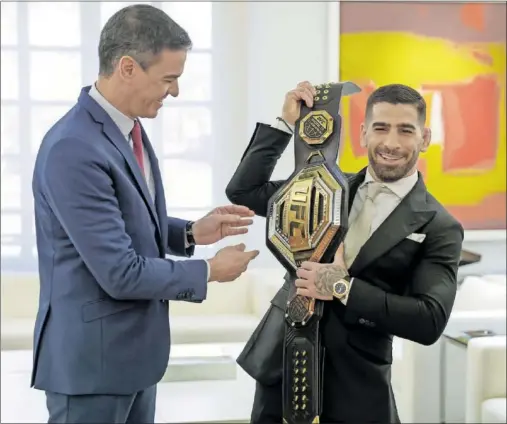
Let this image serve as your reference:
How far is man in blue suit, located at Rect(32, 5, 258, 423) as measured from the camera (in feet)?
4.69

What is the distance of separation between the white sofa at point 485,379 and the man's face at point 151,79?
6.21 ft

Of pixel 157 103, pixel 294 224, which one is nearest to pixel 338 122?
pixel 294 224

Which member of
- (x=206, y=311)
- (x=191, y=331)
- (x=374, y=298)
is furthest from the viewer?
(x=206, y=311)

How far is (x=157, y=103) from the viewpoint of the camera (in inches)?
60.5

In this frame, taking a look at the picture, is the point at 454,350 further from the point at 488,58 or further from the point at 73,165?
the point at 73,165

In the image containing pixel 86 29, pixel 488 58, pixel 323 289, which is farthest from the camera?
pixel 86 29

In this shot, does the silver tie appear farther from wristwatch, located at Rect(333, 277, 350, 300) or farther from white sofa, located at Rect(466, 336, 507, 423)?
white sofa, located at Rect(466, 336, 507, 423)

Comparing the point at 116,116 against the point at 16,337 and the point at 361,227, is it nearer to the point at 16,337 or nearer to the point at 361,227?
the point at 361,227

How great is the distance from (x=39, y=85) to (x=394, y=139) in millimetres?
3620

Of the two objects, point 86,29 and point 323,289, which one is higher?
point 86,29

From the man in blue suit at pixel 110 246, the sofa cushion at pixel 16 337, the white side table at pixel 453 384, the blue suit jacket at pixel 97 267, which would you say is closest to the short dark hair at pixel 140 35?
the man in blue suit at pixel 110 246

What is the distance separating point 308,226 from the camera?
1384 millimetres

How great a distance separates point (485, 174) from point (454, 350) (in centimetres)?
153

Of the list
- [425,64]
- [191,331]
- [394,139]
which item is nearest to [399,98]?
[394,139]
